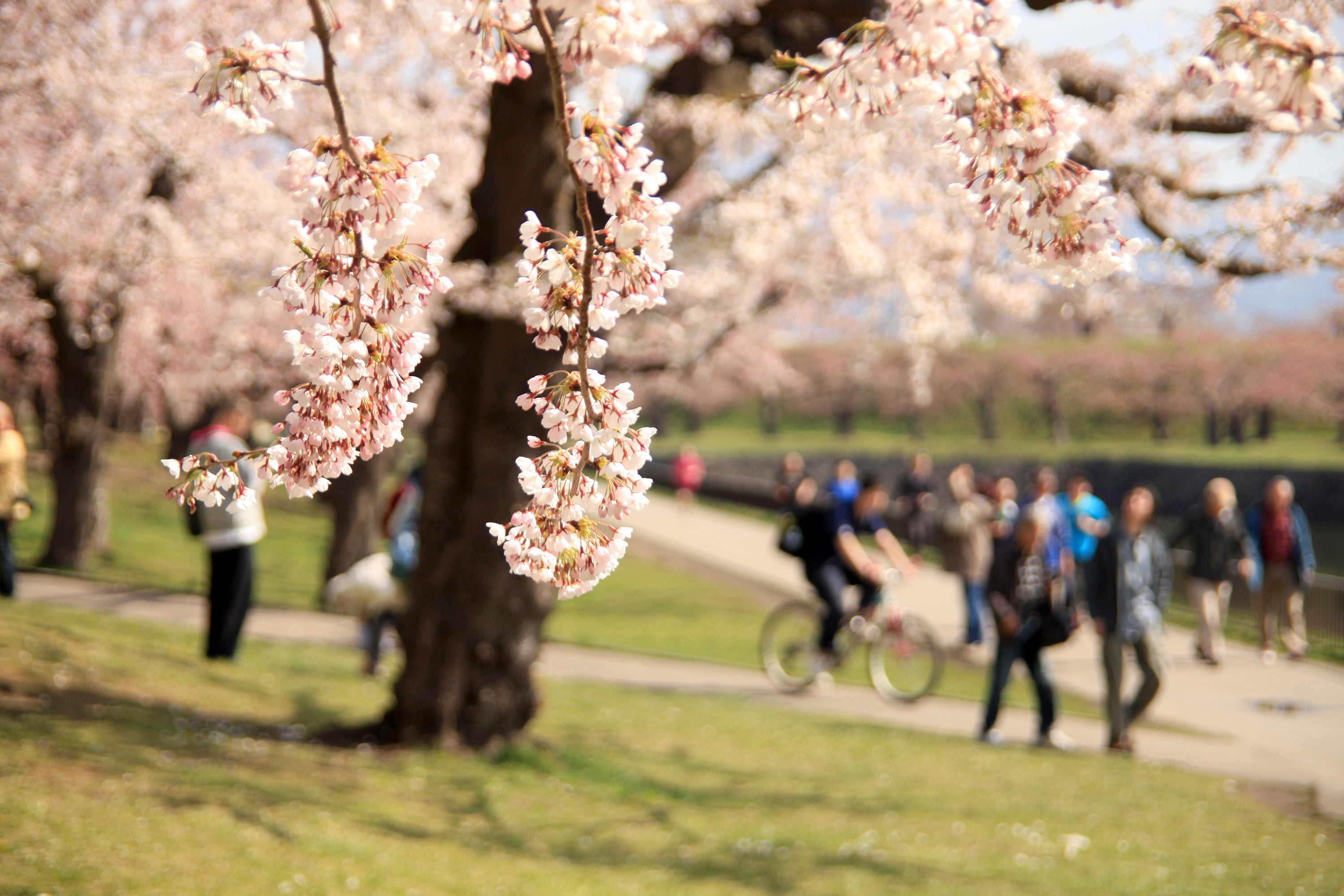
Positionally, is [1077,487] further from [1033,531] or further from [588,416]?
[588,416]

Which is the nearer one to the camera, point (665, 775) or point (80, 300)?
point (665, 775)

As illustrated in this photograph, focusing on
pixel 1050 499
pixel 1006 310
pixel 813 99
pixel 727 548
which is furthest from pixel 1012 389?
pixel 813 99

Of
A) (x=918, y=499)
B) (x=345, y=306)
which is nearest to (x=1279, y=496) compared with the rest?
(x=918, y=499)

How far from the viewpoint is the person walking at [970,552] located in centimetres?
1335

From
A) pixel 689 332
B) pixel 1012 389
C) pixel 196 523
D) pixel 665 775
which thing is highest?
pixel 1012 389

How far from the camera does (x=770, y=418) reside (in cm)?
7119

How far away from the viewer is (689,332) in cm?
1553

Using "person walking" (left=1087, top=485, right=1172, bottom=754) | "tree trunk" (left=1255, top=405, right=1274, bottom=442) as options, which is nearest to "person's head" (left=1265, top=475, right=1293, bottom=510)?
"person walking" (left=1087, top=485, right=1172, bottom=754)

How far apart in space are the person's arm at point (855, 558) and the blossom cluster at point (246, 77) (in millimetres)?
7985

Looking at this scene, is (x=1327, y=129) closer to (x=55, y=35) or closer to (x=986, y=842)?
(x=986, y=842)

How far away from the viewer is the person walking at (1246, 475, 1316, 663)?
41.5ft

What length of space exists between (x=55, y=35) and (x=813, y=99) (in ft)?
22.2

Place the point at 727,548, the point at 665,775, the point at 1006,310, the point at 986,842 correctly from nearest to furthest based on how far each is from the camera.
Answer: the point at 986,842
the point at 665,775
the point at 1006,310
the point at 727,548

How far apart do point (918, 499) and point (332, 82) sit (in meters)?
19.1
